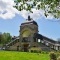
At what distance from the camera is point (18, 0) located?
14008mm

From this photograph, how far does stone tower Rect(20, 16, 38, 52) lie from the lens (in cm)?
7881

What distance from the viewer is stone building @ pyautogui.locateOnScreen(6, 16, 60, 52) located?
7431 centimetres

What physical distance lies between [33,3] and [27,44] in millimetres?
68020

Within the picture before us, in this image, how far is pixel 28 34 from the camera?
81.1 meters

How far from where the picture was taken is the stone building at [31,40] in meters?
74.3

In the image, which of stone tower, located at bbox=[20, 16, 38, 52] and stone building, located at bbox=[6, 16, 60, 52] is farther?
stone tower, located at bbox=[20, 16, 38, 52]

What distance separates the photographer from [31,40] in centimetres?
8000

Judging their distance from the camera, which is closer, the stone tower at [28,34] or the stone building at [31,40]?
the stone building at [31,40]

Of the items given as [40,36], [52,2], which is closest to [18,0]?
[52,2]

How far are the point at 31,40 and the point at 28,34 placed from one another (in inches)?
97.3

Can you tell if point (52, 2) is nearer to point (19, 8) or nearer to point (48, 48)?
point (19, 8)

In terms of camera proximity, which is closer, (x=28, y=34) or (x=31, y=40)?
(x=31, y=40)

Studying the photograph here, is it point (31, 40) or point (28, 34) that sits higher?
point (28, 34)

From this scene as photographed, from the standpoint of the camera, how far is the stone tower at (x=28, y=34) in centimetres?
7881
